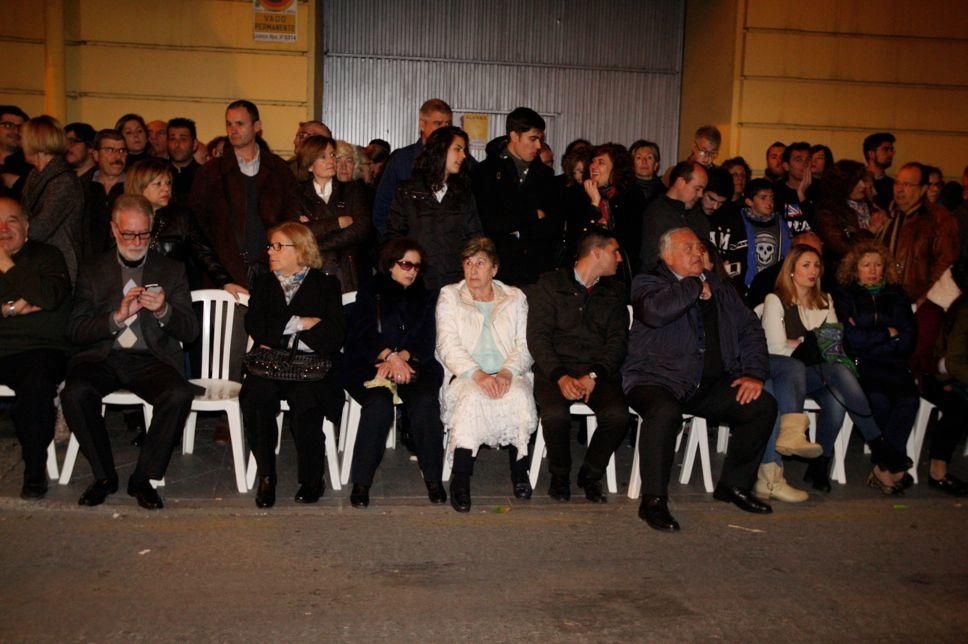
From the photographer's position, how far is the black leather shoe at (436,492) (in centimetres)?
616

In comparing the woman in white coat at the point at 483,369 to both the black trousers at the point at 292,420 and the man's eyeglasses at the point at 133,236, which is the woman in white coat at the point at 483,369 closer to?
the black trousers at the point at 292,420

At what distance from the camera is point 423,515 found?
595 centimetres

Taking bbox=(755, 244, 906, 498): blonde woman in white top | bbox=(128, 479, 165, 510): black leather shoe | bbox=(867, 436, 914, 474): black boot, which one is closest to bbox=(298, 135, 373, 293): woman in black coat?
bbox=(128, 479, 165, 510): black leather shoe

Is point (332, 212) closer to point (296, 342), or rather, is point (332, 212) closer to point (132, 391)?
point (296, 342)

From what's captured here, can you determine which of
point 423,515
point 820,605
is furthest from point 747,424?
point 423,515

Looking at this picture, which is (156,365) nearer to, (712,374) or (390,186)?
(390,186)

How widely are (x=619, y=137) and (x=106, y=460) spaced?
27.6ft

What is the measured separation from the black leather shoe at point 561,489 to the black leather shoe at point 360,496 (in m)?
1.16

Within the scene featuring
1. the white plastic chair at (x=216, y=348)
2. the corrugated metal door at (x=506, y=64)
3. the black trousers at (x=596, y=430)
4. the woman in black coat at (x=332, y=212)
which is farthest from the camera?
the corrugated metal door at (x=506, y=64)

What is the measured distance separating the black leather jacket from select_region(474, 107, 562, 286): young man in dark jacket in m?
1.93

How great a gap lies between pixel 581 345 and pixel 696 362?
0.74 meters

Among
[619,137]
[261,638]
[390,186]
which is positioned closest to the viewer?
[261,638]

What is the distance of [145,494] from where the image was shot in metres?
5.86

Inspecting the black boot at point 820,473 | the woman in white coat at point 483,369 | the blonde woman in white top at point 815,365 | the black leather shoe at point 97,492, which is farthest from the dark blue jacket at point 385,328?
the black boot at point 820,473
